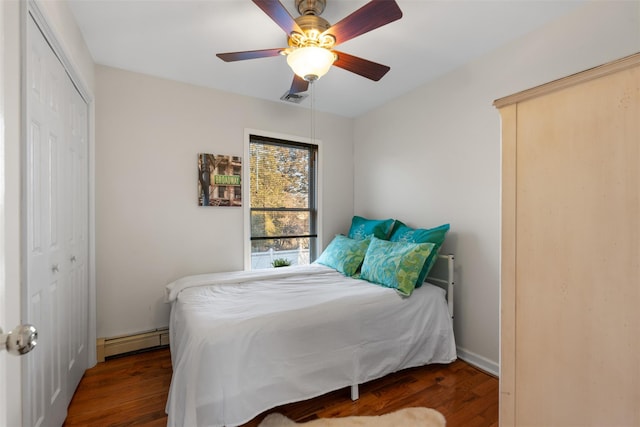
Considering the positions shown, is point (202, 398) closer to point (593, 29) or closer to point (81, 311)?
point (81, 311)

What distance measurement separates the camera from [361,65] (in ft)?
6.25

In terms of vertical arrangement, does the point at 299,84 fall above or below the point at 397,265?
above

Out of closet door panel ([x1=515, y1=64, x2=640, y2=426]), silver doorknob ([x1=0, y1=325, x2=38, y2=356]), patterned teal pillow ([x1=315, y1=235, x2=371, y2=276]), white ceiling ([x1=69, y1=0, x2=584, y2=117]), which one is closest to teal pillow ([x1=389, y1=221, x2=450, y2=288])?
patterned teal pillow ([x1=315, y1=235, x2=371, y2=276])

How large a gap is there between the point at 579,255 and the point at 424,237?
154 centimetres

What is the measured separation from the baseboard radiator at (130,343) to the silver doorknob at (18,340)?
2.28 metres

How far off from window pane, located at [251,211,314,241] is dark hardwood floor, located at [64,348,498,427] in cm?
151

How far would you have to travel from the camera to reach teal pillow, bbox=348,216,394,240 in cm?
301

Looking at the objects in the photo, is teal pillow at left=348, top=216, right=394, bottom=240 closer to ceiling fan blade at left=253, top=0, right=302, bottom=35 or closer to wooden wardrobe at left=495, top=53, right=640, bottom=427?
wooden wardrobe at left=495, top=53, right=640, bottom=427

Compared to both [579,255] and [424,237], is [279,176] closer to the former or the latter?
[424,237]

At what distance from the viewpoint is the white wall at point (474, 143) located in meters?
1.78

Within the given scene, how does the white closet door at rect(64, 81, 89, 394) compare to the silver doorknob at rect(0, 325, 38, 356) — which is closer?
the silver doorknob at rect(0, 325, 38, 356)

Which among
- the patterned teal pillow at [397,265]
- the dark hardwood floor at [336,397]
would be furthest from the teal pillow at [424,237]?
the dark hardwood floor at [336,397]

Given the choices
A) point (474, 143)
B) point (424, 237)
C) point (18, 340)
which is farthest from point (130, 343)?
point (474, 143)

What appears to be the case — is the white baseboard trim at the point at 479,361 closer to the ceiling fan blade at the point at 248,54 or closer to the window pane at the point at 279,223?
the window pane at the point at 279,223
